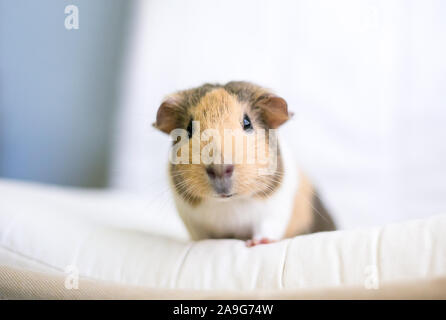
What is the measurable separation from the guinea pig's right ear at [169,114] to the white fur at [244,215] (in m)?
0.16

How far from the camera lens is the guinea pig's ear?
0.95m

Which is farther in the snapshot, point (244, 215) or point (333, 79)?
point (333, 79)

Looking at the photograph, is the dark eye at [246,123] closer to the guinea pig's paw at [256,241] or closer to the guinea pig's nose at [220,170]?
the guinea pig's nose at [220,170]

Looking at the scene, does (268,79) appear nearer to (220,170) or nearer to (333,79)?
(333,79)

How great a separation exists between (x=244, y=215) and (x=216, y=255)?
0.15 metres

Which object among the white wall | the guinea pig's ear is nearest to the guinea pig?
the guinea pig's ear

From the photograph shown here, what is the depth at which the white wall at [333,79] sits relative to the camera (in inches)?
44.9

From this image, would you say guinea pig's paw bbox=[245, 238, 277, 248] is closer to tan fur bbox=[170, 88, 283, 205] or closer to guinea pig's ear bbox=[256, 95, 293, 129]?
tan fur bbox=[170, 88, 283, 205]

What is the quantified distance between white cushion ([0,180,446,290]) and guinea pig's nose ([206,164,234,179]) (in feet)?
0.58

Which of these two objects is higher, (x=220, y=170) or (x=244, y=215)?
(x=220, y=170)

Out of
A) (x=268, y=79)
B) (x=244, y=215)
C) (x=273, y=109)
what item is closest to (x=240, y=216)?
(x=244, y=215)

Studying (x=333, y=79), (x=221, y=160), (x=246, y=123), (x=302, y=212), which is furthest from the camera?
(x=333, y=79)

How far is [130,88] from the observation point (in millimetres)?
1444

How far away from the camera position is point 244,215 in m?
1.01
